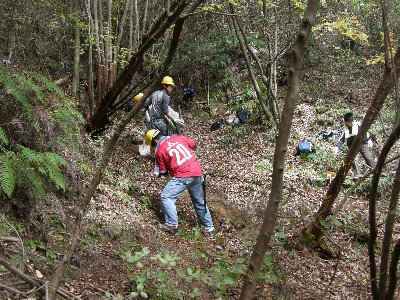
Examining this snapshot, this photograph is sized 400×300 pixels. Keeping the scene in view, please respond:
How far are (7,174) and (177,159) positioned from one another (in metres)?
3.35

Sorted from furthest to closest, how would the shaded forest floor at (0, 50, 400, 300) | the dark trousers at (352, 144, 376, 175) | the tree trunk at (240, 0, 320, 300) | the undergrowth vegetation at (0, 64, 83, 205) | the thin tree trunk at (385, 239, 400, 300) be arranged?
1. the dark trousers at (352, 144, 376, 175)
2. the undergrowth vegetation at (0, 64, 83, 205)
3. the shaded forest floor at (0, 50, 400, 300)
4. the thin tree trunk at (385, 239, 400, 300)
5. the tree trunk at (240, 0, 320, 300)

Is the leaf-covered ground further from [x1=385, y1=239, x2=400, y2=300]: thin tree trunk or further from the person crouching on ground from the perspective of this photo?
the person crouching on ground

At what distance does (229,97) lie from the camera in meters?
15.3

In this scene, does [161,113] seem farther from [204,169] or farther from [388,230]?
[388,230]

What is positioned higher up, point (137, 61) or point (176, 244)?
point (137, 61)

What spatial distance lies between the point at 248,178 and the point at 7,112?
20.2 ft

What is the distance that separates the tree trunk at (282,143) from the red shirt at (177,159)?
12.9 ft

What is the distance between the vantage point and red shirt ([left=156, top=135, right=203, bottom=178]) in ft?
23.4

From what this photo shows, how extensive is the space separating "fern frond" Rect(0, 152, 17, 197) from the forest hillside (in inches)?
0.6

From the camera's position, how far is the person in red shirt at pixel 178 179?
6.98 metres

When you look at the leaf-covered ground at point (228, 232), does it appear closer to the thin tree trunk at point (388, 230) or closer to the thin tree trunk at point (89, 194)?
the thin tree trunk at point (388, 230)

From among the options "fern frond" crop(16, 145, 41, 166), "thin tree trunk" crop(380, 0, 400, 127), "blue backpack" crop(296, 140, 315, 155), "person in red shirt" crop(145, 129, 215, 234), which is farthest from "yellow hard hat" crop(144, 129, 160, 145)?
"thin tree trunk" crop(380, 0, 400, 127)

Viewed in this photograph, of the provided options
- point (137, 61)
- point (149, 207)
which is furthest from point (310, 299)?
point (137, 61)

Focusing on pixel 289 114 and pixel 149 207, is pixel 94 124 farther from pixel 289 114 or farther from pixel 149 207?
pixel 289 114
